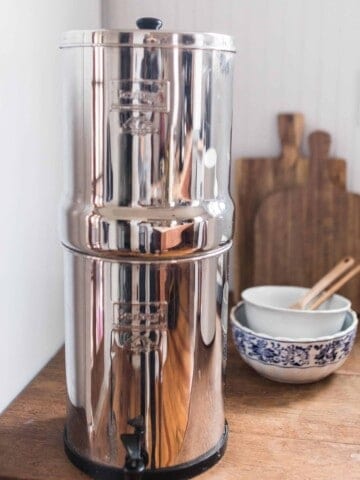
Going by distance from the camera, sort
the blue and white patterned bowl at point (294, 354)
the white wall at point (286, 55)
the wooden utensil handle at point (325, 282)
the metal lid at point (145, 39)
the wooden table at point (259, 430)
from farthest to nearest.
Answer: the white wall at point (286, 55) < the wooden utensil handle at point (325, 282) < the blue and white patterned bowl at point (294, 354) < the wooden table at point (259, 430) < the metal lid at point (145, 39)

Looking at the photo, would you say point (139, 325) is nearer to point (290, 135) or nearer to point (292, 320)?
point (292, 320)

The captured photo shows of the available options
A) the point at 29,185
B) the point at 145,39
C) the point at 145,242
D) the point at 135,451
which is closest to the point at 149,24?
the point at 145,39

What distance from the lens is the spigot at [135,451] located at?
27.7 inches

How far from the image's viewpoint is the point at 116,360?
75 centimetres

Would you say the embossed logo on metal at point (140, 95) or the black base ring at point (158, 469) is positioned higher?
the embossed logo on metal at point (140, 95)

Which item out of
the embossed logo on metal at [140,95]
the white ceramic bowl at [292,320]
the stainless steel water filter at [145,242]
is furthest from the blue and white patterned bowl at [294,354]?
the embossed logo on metal at [140,95]

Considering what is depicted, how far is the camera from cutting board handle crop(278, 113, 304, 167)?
3.99ft

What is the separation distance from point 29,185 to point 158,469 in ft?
1.32

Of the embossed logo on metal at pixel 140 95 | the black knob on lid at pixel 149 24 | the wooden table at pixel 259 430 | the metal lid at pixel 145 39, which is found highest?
the black knob on lid at pixel 149 24

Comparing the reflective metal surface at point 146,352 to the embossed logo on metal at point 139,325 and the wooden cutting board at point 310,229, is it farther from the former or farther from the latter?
→ the wooden cutting board at point 310,229

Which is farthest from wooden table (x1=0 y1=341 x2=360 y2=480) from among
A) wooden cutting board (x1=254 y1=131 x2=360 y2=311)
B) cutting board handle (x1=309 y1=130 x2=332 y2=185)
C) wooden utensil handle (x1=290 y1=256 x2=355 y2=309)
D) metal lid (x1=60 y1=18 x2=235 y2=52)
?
metal lid (x1=60 y1=18 x2=235 y2=52)

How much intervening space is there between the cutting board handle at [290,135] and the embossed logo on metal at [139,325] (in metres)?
0.57

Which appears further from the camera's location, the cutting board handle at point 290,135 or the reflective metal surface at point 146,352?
the cutting board handle at point 290,135

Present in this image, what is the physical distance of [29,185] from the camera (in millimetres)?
943
